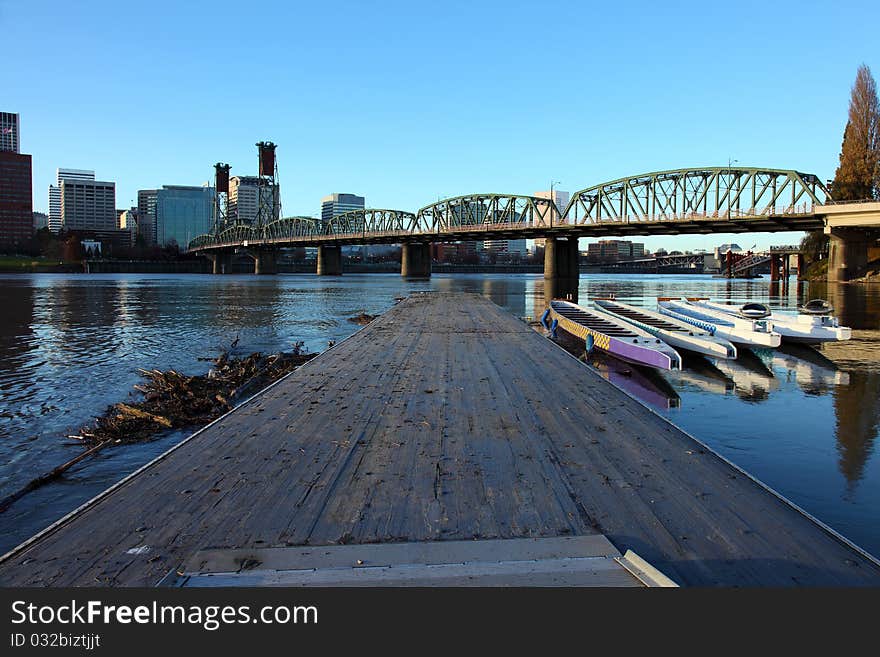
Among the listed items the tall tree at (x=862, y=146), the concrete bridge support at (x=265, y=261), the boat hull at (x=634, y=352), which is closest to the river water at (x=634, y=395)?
the boat hull at (x=634, y=352)

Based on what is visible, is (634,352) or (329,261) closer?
(634,352)

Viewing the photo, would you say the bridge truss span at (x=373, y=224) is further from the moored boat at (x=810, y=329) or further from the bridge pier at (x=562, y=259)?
the moored boat at (x=810, y=329)

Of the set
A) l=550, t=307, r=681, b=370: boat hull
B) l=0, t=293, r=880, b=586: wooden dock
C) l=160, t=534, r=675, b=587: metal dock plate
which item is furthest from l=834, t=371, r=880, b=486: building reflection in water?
l=160, t=534, r=675, b=587: metal dock plate

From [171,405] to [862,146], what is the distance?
119 meters

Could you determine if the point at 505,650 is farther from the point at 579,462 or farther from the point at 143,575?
the point at 579,462

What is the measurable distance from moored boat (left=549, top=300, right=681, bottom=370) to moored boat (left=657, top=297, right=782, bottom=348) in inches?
152

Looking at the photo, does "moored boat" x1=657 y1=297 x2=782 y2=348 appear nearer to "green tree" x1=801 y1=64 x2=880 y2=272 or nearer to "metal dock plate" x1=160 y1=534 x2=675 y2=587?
"metal dock plate" x1=160 y1=534 x2=675 y2=587

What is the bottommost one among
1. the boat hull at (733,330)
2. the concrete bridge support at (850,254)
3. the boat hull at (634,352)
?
the boat hull at (634,352)

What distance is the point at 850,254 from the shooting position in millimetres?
82000

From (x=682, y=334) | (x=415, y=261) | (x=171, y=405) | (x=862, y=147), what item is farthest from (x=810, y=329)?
(x=415, y=261)

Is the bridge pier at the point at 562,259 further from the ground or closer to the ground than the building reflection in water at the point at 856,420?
further from the ground

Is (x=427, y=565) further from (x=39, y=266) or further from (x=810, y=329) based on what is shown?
(x=39, y=266)

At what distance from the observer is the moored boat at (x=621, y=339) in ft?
68.4

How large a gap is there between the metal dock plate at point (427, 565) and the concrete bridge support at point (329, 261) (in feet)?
584
